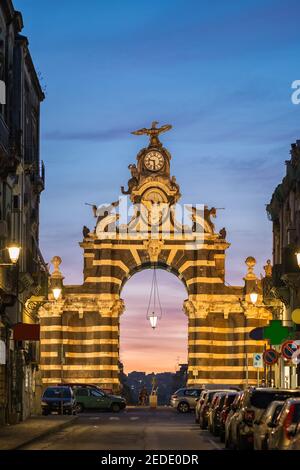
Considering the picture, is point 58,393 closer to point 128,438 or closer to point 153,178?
point 128,438

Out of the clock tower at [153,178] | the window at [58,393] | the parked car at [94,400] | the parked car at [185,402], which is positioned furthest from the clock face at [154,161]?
the window at [58,393]

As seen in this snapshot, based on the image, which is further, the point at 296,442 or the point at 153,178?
the point at 153,178

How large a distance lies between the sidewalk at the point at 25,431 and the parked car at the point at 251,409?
632 cm

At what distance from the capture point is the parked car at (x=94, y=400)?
76.6 meters

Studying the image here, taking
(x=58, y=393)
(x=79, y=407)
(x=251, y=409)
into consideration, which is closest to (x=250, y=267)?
(x=79, y=407)

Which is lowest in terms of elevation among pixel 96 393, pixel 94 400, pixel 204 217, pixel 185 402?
pixel 185 402

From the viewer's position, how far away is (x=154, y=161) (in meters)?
95.2

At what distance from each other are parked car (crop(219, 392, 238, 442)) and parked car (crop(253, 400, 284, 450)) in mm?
10455

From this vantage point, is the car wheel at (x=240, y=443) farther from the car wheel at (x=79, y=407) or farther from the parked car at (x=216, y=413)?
the car wheel at (x=79, y=407)

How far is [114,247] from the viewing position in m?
94.4

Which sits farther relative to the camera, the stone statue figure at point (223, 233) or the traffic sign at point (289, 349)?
the stone statue figure at point (223, 233)

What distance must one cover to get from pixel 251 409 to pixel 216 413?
40.1ft

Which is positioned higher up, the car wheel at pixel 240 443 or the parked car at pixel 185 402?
the parked car at pixel 185 402
